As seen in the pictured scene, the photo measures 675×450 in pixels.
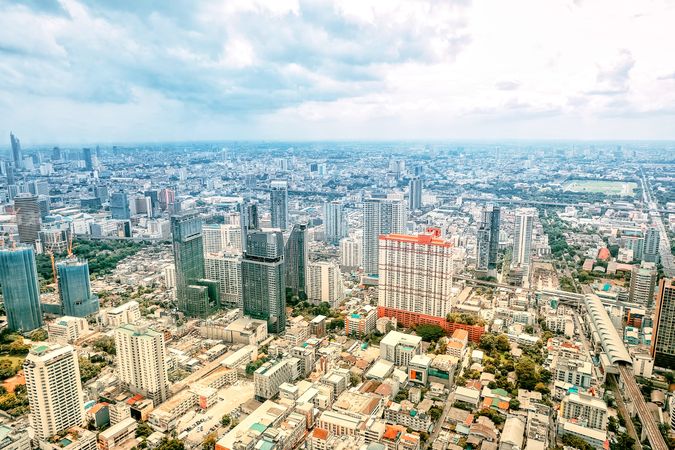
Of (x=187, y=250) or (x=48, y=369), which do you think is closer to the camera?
(x=48, y=369)

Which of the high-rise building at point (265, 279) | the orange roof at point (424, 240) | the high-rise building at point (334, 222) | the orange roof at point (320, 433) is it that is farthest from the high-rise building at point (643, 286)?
the high-rise building at point (334, 222)

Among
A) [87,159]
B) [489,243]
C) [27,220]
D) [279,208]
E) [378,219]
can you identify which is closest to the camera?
[489,243]

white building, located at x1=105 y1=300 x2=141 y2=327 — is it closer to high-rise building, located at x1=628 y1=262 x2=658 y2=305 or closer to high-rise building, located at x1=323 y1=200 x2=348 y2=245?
high-rise building, located at x1=323 y1=200 x2=348 y2=245

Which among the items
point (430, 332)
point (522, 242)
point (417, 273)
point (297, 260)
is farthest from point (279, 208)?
point (430, 332)

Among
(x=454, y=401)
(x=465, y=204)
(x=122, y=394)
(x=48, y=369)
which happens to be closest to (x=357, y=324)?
(x=454, y=401)

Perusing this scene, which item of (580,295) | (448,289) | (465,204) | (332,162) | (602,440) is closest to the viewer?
(602,440)

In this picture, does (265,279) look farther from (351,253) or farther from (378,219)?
(378,219)

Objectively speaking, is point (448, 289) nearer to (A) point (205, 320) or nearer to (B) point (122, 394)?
(A) point (205, 320)

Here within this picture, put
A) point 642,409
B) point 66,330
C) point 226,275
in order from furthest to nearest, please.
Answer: point 226,275
point 66,330
point 642,409
